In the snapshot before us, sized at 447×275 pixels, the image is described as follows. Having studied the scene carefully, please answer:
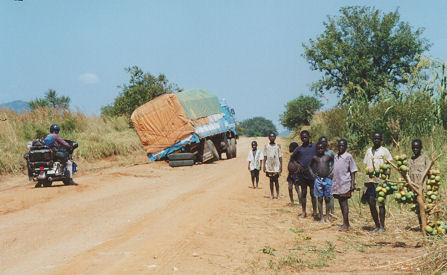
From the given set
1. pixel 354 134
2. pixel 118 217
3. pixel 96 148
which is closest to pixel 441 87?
pixel 354 134

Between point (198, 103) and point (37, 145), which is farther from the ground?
point (198, 103)

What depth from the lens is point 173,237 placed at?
7.08 metres

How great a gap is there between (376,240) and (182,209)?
4152 millimetres

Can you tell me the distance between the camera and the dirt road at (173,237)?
577cm

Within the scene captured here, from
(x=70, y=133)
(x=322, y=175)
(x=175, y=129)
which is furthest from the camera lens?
(x=70, y=133)

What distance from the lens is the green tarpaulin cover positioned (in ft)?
68.5

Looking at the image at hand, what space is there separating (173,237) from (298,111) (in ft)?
170

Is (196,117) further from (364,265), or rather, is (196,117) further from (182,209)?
(364,265)

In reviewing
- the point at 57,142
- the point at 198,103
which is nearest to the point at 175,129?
the point at 198,103

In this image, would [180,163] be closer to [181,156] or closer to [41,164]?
[181,156]

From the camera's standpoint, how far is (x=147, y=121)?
2070 cm

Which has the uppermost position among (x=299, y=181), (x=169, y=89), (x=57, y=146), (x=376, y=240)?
(x=169, y=89)

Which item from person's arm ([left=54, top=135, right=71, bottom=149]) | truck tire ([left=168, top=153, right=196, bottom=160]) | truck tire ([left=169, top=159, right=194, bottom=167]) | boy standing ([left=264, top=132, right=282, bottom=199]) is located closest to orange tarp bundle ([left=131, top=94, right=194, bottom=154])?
truck tire ([left=168, top=153, right=196, bottom=160])

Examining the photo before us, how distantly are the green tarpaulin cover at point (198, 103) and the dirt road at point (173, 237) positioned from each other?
8.79 meters
